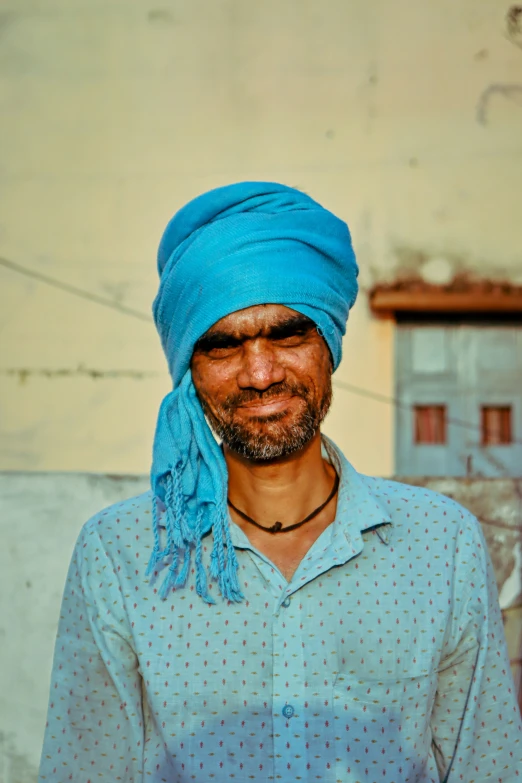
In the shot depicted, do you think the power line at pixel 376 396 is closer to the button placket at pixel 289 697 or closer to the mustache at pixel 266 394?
the mustache at pixel 266 394

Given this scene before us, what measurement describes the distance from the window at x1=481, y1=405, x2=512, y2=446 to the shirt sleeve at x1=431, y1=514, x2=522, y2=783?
9.82 ft

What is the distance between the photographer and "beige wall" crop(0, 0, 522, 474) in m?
4.66

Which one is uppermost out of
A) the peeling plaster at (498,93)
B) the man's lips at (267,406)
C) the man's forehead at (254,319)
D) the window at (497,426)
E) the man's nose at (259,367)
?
the peeling plaster at (498,93)

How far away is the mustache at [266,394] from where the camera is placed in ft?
6.10

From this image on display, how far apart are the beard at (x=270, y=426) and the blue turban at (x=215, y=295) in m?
0.08

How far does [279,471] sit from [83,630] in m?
0.56

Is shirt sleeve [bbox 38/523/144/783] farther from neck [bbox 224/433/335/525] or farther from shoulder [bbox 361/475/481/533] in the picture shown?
shoulder [bbox 361/475/481/533]

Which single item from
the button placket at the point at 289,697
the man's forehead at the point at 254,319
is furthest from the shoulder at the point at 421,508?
the man's forehead at the point at 254,319

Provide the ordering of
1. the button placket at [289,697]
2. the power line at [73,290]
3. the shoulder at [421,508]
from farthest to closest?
1. the power line at [73,290]
2. the shoulder at [421,508]
3. the button placket at [289,697]

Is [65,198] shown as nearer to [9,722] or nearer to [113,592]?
[9,722]

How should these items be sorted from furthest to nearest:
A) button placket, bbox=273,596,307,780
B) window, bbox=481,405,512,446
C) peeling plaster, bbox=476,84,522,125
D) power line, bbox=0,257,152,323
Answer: power line, bbox=0,257,152,323
window, bbox=481,405,512,446
peeling plaster, bbox=476,84,522,125
button placket, bbox=273,596,307,780

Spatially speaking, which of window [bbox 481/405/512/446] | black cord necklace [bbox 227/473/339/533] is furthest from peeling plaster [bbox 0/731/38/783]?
window [bbox 481/405/512/446]

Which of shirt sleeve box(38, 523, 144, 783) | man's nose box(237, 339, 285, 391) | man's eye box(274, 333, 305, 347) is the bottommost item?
shirt sleeve box(38, 523, 144, 783)

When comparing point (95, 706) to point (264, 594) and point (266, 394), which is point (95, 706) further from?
point (266, 394)
